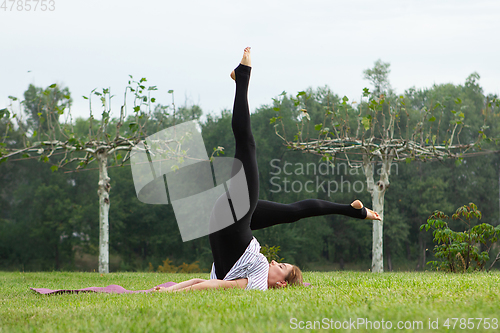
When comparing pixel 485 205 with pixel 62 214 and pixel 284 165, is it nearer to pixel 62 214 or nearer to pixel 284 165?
pixel 284 165

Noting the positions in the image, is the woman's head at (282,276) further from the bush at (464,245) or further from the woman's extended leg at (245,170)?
the bush at (464,245)

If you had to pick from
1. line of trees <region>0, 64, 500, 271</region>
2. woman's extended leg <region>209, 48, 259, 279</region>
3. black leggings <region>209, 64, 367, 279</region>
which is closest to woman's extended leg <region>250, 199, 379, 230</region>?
black leggings <region>209, 64, 367, 279</region>

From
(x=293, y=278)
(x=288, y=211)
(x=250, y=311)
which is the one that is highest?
(x=288, y=211)

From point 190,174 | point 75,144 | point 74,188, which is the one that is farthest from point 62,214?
point 75,144

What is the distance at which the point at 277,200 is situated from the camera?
26.1 m

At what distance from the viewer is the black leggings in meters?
3.88

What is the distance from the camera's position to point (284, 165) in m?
26.5

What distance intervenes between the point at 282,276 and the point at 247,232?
653mm

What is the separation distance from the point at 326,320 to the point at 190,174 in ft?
72.2

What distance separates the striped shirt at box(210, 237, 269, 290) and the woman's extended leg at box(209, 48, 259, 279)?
2.1 inches

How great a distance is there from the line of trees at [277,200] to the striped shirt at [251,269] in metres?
19.6

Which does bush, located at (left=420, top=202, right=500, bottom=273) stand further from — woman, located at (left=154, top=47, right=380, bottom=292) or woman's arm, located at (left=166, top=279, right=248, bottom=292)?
woman's arm, located at (left=166, top=279, right=248, bottom=292)

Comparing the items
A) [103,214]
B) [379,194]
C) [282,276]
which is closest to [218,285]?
[282,276]

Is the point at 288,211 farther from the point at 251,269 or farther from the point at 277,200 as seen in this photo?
the point at 277,200
